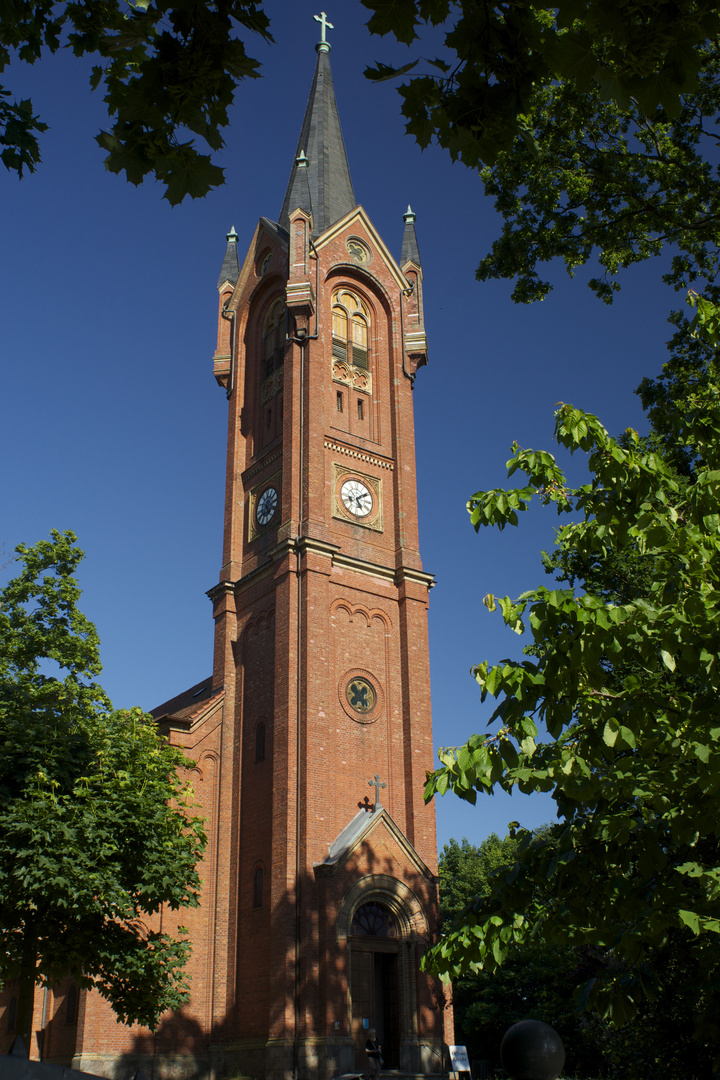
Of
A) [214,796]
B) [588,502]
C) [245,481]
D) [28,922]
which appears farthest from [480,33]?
[245,481]

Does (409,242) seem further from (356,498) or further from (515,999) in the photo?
(515,999)

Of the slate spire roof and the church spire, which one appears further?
the slate spire roof

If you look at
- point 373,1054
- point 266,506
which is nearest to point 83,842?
point 373,1054

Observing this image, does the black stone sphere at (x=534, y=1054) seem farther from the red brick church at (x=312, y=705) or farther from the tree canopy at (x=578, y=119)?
the red brick church at (x=312, y=705)

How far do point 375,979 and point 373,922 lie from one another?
1.53m

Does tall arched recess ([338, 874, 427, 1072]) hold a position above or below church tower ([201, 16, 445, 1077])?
below

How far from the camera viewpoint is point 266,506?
110 ft

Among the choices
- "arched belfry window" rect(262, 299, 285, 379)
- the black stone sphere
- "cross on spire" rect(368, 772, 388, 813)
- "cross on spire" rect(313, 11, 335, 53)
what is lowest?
the black stone sphere

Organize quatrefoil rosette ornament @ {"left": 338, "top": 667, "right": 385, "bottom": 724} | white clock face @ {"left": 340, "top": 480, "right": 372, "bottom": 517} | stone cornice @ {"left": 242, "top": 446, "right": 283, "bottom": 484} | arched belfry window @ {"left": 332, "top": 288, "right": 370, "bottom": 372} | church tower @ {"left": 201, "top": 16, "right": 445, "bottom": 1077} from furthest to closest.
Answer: arched belfry window @ {"left": 332, "top": 288, "right": 370, "bottom": 372} → stone cornice @ {"left": 242, "top": 446, "right": 283, "bottom": 484} → white clock face @ {"left": 340, "top": 480, "right": 372, "bottom": 517} → quatrefoil rosette ornament @ {"left": 338, "top": 667, "right": 385, "bottom": 724} → church tower @ {"left": 201, "top": 16, "right": 445, "bottom": 1077}

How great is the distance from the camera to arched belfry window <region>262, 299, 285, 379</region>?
3597cm

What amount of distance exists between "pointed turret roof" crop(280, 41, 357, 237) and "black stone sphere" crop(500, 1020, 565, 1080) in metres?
34.2

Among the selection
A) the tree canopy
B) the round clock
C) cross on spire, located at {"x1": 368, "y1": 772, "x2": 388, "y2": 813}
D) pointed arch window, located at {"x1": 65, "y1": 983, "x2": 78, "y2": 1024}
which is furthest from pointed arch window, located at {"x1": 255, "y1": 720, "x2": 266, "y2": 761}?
the tree canopy

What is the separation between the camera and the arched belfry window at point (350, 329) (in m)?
35.5

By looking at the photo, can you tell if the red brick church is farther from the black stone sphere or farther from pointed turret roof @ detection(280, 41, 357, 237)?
the black stone sphere
